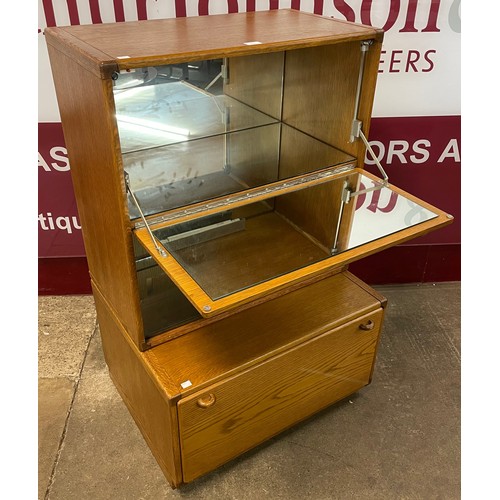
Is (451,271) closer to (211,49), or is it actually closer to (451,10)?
(451,10)

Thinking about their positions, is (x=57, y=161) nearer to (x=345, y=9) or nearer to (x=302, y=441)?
(x=345, y=9)

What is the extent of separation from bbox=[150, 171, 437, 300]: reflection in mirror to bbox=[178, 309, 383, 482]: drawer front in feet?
0.97

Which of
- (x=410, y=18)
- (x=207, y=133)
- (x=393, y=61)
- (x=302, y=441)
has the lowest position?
(x=302, y=441)

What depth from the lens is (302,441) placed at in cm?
162

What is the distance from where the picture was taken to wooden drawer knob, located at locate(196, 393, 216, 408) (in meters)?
1.25

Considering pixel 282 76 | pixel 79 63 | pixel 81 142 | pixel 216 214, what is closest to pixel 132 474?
pixel 216 214

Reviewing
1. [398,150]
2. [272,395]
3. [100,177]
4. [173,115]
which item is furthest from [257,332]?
[398,150]

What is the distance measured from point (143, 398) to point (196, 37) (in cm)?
98

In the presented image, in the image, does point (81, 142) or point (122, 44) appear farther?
point (81, 142)

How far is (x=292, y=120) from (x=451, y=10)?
2.27 ft

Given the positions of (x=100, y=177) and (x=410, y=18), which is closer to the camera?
(x=100, y=177)

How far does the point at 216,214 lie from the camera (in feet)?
4.36

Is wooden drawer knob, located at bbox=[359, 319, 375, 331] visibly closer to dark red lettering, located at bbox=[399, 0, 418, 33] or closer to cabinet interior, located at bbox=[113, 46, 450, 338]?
cabinet interior, located at bbox=[113, 46, 450, 338]

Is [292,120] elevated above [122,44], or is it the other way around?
[122,44]
